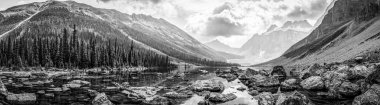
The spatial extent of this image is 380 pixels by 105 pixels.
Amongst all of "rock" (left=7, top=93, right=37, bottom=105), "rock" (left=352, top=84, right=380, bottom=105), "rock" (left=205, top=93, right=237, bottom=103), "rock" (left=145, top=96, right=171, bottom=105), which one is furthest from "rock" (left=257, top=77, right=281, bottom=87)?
"rock" (left=7, top=93, right=37, bottom=105)

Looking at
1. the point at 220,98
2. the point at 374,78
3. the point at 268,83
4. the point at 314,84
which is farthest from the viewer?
the point at 268,83

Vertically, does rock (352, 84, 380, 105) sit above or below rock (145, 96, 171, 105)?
above

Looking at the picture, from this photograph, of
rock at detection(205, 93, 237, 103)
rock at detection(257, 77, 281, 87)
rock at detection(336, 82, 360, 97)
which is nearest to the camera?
rock at detection(336, 82, 360, 97)

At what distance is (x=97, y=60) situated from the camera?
13300 centimetres

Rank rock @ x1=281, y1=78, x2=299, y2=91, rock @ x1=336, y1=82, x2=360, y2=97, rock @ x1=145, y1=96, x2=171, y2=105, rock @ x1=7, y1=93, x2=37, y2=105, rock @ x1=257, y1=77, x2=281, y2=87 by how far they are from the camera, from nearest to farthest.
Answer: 1. rock @ x1=7, y1=93, x2=37, y2=105
2. rock @ x1=336, y1=82, x2=360, y2=97
3. rock @ x1=145, y1=96, x2=171, y2=105
4. rock @ x1=281, y1=78, x2=299, y2=91
5. rock @ x1=257, y1=77, x2=281, y2=87

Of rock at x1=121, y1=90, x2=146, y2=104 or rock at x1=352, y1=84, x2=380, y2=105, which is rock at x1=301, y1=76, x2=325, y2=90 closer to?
rock at x1=352, y1=84, x2=380, y2=105

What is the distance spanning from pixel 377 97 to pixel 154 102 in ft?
81.6

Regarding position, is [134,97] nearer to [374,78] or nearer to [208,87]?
[208,87]

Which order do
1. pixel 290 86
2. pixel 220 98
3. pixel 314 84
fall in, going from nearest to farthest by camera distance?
pixel 220 98 → pixel 314 84 → pixel 290 86

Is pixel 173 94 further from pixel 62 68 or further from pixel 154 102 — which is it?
pixel 62 68

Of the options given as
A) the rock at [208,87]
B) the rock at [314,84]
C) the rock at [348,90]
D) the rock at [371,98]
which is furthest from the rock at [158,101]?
the rock at [314,84]

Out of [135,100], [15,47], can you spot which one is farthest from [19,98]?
[15,47]

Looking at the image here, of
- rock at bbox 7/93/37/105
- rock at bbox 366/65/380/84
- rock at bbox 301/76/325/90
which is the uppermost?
rock at bbox 366/65/380/84

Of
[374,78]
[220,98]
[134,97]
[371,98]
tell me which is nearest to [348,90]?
[374,78]
